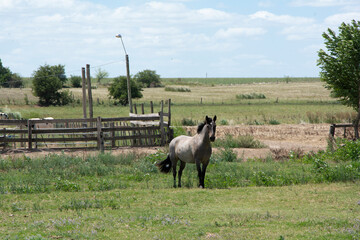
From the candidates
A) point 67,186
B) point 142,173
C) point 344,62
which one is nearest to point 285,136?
point 344,62

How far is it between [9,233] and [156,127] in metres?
15.2

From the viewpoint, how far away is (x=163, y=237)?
7914 millimetres

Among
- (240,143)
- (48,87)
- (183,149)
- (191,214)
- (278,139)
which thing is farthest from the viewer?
(48,87)

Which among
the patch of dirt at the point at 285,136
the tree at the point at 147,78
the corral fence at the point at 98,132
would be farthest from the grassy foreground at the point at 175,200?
the tree at the point at 147,78

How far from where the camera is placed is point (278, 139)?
2744 cm

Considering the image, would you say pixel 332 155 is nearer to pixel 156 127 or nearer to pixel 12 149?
pixel 156 127

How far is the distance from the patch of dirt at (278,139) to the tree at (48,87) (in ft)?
128

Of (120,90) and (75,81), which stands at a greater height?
(75,81)

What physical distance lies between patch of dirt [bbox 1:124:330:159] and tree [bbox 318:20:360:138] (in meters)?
2.81

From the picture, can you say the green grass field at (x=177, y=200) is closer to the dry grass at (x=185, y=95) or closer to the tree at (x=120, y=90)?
the tree at (x=120, y=90)

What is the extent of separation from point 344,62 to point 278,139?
221 inches

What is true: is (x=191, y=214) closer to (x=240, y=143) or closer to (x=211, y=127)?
(x=211, y=127)

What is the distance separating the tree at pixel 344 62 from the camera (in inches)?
1005

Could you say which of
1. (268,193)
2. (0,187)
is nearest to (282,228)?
(268,193)
